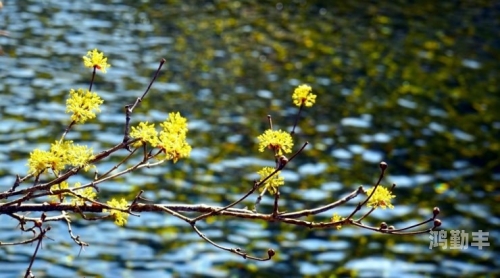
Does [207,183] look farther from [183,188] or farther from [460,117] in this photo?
[460,117]

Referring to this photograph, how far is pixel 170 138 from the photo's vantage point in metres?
3.14

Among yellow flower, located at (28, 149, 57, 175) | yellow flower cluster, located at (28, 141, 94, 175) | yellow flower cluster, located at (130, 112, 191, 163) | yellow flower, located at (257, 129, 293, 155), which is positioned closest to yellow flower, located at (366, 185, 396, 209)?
yellow flower, located at (257, 129, 293, 155)

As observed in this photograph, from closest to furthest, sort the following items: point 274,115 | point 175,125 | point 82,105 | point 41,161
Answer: point 41,161 → point 175,125 → point 82,105 → point 274,115

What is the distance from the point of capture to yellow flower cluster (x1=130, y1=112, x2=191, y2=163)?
3.12 m

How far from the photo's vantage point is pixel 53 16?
18891 mm

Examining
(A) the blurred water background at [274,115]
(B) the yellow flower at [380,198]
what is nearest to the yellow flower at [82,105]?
(B) the yellow flower at [380,198]

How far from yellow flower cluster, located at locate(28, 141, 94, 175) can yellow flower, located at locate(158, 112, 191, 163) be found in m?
0.28

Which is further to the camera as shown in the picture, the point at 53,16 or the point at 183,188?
the point at 53,16

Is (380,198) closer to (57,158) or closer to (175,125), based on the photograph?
(175,125)

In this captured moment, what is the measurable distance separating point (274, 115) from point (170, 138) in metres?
11.2

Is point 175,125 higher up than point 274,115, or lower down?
higher up

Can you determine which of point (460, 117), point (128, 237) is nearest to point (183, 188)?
point (128, 237)

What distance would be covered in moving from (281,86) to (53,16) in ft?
20.0

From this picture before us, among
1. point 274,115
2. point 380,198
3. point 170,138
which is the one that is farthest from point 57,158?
point 274,115
